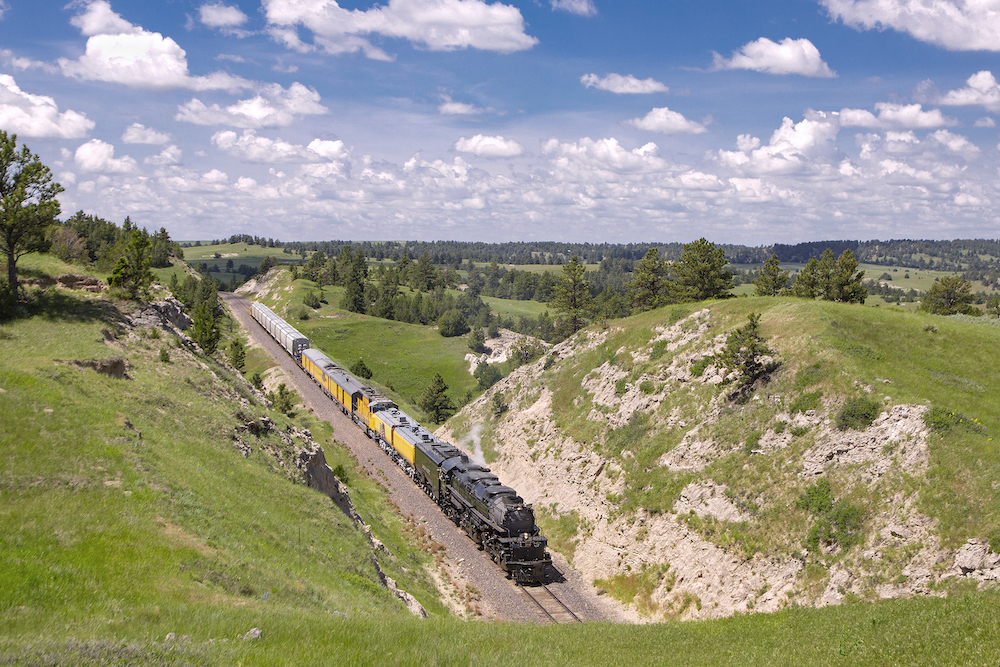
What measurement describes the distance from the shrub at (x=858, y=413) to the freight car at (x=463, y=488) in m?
18.7

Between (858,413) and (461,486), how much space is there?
24.8 m

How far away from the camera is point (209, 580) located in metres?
17.5

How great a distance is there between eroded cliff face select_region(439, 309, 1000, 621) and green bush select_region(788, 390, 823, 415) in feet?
0.44

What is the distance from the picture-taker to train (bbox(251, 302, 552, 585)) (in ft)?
112

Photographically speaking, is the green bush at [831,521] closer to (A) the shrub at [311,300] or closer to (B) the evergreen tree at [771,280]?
(B) the evergreen tree at [771,280]

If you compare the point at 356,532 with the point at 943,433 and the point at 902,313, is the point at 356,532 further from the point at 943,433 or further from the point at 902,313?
the point at 902,313

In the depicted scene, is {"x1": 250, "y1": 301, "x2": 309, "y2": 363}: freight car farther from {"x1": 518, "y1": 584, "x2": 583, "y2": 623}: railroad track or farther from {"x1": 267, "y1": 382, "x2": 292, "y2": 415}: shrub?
{"x1": 518, "y1": 584, "x2": 583, "y2": 623}: railroad track

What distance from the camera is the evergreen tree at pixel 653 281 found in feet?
238

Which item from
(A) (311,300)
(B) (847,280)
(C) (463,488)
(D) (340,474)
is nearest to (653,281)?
(B) (847,280)

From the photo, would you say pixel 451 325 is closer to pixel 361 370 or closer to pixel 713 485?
pixel 361 370

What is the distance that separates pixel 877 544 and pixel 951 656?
51.7ft

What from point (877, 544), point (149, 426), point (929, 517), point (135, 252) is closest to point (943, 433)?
point (929, 517)

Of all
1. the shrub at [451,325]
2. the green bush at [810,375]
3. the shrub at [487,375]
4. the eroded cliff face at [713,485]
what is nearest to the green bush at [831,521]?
the eroded cliff face at [713,485]

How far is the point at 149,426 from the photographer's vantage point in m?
28.5
